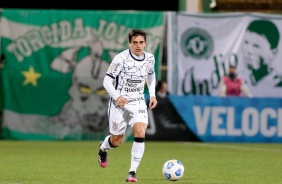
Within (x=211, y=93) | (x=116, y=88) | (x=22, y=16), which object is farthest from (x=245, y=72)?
(x=116, y=88)

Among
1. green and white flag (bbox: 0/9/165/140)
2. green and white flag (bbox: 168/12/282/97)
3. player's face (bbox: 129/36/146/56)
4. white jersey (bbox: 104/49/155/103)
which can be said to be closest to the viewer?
player's face (bbox: 129/36/146/56)

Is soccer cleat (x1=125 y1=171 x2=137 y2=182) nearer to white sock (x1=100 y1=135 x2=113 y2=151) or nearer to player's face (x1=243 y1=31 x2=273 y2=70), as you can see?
white sock (x1=100 y1=135 x2=113 y2=151)

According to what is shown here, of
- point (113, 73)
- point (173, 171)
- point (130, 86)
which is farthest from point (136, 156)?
point (113, 73)

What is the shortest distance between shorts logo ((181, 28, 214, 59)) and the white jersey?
35.5ft

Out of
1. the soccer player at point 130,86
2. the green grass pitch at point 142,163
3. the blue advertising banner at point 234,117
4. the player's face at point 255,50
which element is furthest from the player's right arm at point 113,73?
the player's face at point 255,50

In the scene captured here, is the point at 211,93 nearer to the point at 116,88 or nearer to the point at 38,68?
the point at 38,68

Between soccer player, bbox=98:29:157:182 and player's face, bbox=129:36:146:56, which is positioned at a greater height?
player's face, bbox=129:36:146:56

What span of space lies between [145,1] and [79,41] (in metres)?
6.44

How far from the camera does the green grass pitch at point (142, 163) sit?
1230 cm

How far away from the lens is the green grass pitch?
12.3 metres

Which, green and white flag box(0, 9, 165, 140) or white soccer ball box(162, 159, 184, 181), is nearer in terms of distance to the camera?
white soccer ball box(162, 159, 184, 181)

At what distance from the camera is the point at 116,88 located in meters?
12.3

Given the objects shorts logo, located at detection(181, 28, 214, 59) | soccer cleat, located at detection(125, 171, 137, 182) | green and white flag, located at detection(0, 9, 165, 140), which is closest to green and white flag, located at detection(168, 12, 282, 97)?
shorts logo, located at detection(181, 28, 214, 59)

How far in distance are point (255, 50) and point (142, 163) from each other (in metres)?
8.39
